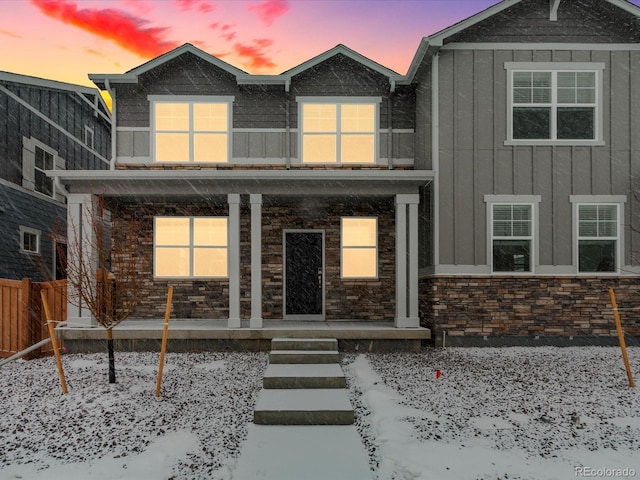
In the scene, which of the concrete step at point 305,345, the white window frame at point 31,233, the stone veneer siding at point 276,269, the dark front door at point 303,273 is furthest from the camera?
the white window frame at point 31,233

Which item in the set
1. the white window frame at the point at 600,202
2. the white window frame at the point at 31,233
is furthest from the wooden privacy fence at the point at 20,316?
the white window frame at the point at 600,202

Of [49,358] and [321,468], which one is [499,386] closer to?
[321,468]

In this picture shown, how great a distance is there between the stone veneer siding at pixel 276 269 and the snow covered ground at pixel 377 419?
268 centimetres

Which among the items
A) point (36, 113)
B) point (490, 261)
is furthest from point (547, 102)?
point (36, 113)

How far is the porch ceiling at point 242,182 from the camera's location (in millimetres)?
8664

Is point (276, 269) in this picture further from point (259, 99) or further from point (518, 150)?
point (518, 150)

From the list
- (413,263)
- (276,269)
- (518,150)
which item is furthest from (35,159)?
(518,150)

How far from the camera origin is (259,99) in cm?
1046

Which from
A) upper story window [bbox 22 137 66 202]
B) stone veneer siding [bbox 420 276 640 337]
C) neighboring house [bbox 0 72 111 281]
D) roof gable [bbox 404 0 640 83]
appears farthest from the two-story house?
upper story window [bbox 22 137 66 202]

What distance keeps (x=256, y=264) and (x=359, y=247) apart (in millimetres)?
2694

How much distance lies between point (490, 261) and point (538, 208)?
1388 millimetres

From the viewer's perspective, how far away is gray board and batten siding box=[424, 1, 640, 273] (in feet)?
30.0

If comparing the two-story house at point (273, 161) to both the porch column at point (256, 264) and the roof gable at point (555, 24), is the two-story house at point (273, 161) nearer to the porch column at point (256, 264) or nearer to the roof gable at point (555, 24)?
the porch column at point (256, 264)

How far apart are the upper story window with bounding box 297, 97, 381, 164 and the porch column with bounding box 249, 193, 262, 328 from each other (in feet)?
6.61
